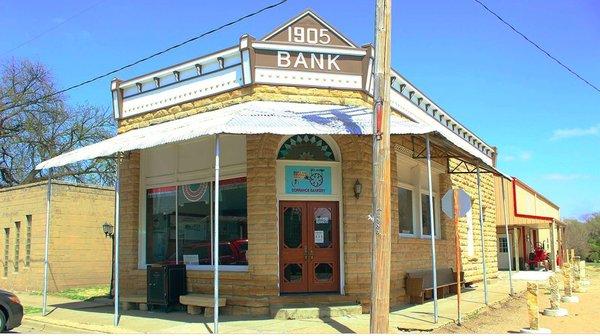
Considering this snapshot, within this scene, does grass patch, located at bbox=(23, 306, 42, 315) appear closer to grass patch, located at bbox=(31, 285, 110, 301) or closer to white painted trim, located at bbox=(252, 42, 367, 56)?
grass patch, located at bbox=(31, 285, 110, 301)

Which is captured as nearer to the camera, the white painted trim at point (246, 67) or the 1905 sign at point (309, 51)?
the white painted trim at point (246, 67)

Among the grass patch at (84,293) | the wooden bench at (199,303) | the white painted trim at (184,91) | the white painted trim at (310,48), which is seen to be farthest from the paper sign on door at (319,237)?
the grass patch at (84,293)

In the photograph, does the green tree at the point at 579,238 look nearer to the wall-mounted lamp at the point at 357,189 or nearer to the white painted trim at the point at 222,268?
the wall-mounted lamp at the point at 357,189

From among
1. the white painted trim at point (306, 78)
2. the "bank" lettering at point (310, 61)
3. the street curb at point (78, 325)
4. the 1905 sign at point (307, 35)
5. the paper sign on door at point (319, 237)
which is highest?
the 1905 sign at point (307, 35)

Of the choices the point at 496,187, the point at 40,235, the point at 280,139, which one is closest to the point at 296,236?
the point at 280,139

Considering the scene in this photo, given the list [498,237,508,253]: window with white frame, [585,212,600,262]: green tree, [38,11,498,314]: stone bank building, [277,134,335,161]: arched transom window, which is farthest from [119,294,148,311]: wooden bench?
[585,212,600,262]: green tree

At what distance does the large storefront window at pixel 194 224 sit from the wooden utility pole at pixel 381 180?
428 cm

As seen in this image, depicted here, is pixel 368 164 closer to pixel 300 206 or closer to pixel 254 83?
pixel 300 206

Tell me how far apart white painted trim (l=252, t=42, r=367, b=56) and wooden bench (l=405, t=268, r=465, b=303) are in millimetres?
5657

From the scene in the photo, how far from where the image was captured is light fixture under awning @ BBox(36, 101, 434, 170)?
10.0 m

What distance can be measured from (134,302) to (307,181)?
5256 mm

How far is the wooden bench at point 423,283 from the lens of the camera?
45.2 feet

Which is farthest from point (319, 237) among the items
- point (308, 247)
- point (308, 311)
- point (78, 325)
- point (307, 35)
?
point (78, 325)

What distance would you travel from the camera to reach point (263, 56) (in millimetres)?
12820
